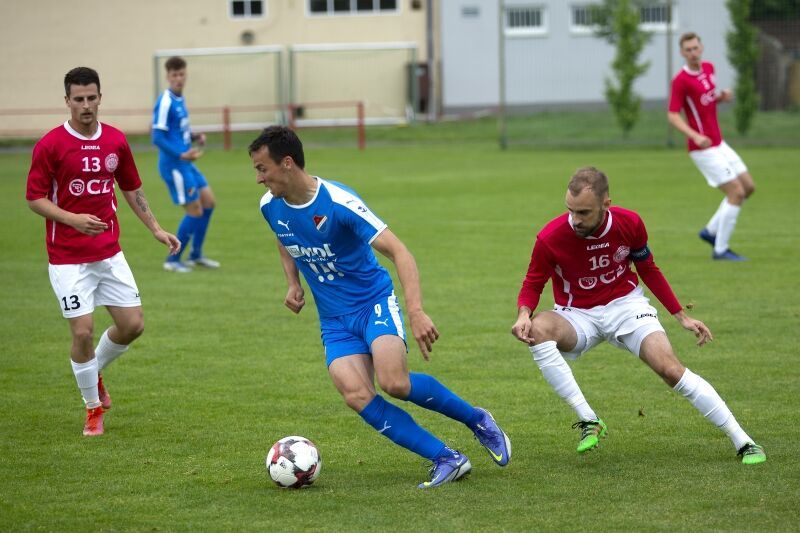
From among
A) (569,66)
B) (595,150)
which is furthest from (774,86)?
(595,150)

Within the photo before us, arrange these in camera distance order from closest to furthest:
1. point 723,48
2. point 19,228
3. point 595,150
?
point 19,228 → point 595,150 → point 723,48

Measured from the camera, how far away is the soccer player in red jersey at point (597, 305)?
611 centimetres

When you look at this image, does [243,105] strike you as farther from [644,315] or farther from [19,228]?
[644,315]

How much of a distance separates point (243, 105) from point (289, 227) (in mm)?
36805

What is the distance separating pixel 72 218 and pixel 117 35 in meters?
37.7

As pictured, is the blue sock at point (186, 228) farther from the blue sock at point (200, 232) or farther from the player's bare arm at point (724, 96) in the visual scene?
the player's bare arm at point (724, 96)

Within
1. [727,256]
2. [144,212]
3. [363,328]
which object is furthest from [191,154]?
[363,328]

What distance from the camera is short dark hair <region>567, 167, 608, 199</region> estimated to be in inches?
237

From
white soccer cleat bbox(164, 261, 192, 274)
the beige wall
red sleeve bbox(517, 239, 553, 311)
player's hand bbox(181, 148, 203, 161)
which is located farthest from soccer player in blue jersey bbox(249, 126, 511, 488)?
the beige wall

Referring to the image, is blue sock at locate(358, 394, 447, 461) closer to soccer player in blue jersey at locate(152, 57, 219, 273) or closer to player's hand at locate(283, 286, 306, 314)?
player's hand at locate(283, 286, 306, 314)

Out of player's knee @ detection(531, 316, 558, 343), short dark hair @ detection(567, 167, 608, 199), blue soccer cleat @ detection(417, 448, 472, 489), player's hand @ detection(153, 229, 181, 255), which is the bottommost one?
blue soccer cleat @ detection(417, 448, 472, 489)

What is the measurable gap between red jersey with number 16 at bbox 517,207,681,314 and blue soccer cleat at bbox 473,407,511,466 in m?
0.69

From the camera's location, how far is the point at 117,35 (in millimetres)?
42688

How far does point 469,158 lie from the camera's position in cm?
2958
